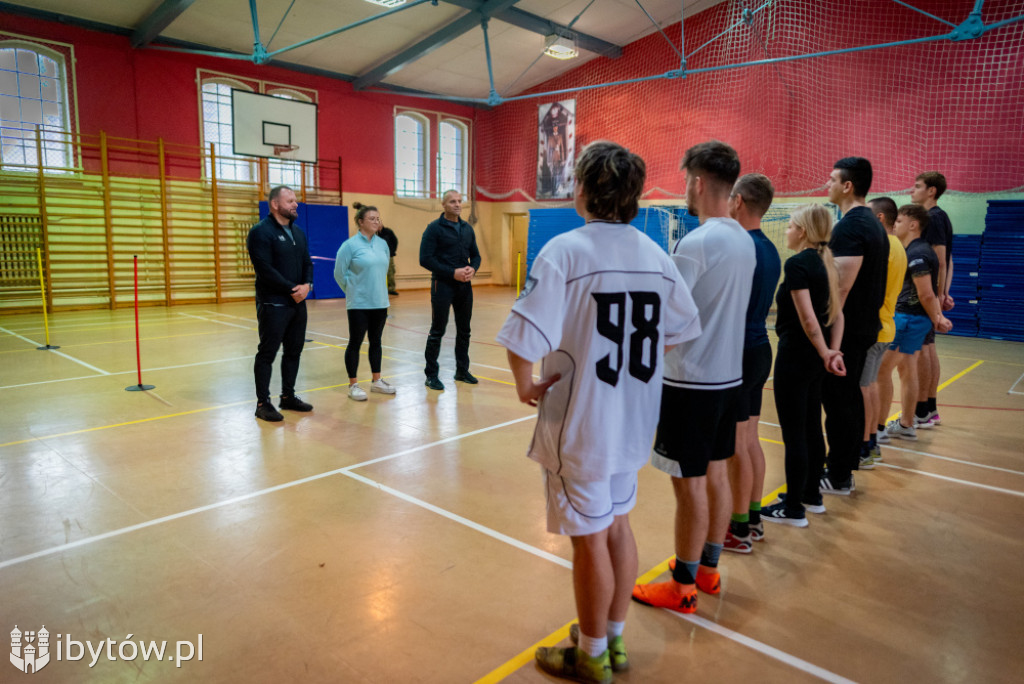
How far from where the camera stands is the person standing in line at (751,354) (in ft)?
8.48

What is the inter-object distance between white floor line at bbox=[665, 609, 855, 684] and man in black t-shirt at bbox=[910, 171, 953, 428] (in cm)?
341

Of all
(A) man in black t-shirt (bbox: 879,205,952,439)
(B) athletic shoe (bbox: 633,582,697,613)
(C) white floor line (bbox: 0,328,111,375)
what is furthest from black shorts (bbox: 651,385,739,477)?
(C) white floor line (bbox: 0,328,111,375)

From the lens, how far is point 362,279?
18.1 ft

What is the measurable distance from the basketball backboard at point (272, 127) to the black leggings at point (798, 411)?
478 inches

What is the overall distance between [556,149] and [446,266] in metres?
12.3

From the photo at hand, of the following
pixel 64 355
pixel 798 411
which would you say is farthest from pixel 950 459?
pixel 64 355

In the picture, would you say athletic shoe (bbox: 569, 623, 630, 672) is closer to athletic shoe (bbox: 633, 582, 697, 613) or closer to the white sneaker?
athletic shoe (bbox: 633, 582, 697, 613)

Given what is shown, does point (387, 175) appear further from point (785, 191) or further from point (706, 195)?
point (706, 195)

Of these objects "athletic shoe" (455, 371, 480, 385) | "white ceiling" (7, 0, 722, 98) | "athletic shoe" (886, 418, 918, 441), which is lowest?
"athletic shoe" (886, 418, 918, 441)

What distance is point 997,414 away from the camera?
220 inches

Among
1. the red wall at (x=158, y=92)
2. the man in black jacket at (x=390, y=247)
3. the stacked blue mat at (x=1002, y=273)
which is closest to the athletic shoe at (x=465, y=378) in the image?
the man in black jacket at (x=390, y=247)

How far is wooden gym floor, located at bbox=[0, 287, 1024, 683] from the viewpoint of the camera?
2207mm

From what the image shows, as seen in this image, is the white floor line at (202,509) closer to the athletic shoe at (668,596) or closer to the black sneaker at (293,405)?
the black sneaker at (293,405)

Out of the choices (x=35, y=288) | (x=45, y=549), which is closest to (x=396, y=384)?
(x=45, y=549)
